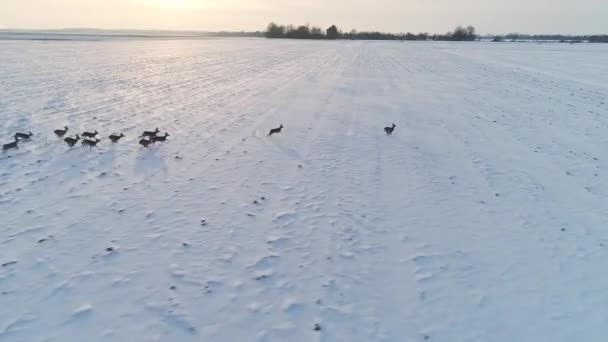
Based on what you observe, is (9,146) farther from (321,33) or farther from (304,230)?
(321,33)

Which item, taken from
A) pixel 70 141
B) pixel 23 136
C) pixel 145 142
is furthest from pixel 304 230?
pixel 23 136

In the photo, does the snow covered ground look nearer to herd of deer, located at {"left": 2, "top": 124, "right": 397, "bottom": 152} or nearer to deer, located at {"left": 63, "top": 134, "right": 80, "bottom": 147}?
herd of deer, located at {"left": 2, "top": 124, "right": 397, "bottom": 152}

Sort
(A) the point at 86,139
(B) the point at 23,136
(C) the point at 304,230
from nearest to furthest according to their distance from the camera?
(C) the point at 304,230 → (B) the point at 23,136 → (A) the point at 86,139

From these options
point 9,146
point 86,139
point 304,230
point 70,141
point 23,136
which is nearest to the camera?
point 304,230

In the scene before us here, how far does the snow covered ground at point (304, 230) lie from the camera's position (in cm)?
483

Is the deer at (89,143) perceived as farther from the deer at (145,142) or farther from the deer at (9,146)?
the deer at (9,146)

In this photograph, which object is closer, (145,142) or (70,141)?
(70,141)

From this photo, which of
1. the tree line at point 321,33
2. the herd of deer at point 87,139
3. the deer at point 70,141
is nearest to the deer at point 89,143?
the herd of deer at point 87,139

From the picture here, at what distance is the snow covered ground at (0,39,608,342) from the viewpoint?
4.83 metres

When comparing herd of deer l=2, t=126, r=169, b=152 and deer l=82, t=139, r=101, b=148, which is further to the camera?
deer l=82, t=139, r=101, b=148

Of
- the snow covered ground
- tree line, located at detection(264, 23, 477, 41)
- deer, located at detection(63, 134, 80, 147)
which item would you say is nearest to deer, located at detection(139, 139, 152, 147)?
the snow covered ground

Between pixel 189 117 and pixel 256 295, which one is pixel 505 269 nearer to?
pixel 256 295

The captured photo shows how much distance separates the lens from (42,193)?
25.9 ft

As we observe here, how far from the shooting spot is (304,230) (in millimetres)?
6738
